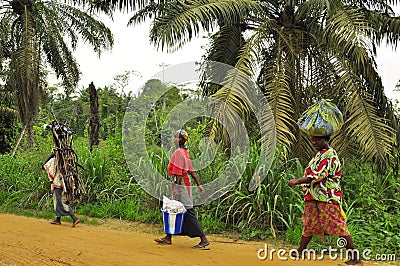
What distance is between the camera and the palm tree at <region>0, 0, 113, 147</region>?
14751 mm

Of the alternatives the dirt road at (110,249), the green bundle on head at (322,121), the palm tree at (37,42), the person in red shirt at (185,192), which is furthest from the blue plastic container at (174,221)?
the palm tree at (37,42)

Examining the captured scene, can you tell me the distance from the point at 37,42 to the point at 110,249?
1143cm

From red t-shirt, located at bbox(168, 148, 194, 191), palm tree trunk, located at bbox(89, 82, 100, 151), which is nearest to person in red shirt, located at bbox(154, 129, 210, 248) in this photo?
red t-shirt, located at bbox(168, 148, 194, 191)

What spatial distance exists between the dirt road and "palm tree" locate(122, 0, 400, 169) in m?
2.27

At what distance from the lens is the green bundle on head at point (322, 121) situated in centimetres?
520

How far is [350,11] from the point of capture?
8367 mm

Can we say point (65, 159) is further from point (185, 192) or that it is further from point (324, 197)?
point (324, 197)

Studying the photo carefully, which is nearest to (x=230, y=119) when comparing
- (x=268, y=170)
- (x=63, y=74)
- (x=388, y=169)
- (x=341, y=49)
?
(x=268, y=170)

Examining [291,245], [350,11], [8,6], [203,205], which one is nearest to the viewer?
[291,245]

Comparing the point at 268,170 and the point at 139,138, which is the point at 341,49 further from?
the point at 139,138

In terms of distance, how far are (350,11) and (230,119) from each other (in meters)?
2.90

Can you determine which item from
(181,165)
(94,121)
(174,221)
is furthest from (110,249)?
(94,121)

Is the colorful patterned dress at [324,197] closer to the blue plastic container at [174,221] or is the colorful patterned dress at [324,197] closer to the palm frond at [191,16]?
the blue plastic container at [174,221]

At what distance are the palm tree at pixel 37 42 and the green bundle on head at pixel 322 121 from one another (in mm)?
10834
